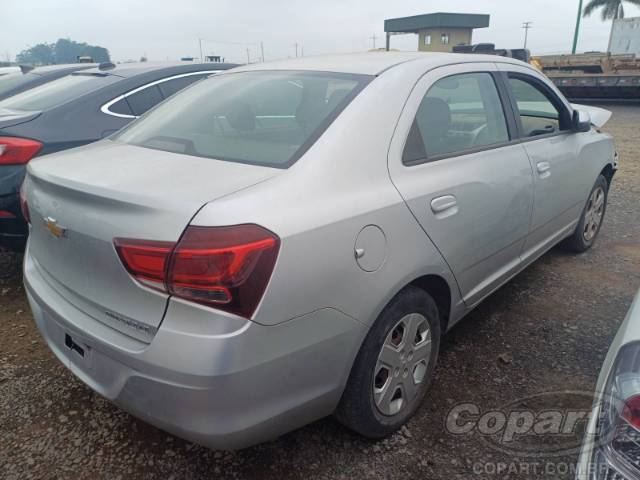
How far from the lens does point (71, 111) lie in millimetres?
3576

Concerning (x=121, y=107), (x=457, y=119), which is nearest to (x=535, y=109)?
(x=457, y=119)

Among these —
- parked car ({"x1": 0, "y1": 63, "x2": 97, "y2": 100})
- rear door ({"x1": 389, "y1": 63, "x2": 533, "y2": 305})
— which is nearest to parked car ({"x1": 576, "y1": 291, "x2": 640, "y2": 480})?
rear door ({"x1": 389, "y1": 63, "x2": 533, "y2": 305})

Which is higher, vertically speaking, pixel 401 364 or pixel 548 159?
pixel 548 159

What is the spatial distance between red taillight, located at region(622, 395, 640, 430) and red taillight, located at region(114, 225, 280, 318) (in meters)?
1.01

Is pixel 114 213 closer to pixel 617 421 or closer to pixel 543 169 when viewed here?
pixel 617 421

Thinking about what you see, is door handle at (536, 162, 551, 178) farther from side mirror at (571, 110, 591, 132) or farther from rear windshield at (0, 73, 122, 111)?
rear windshield at (0, 73, 122, 111)

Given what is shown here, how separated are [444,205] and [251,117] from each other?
0.97 metres

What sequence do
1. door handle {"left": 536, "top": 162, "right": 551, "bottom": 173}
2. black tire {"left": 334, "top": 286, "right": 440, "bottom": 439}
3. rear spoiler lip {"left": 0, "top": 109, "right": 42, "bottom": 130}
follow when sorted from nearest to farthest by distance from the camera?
black tire {"left": 334, "top": 286, "right": 440, "bottom": 439}, door handle {"left": 536, "top": 162, "right": 551, "bottom": 173}, rear spoiler lip {"left": 0, "top": 109, "right": 42, "bottom": 130}

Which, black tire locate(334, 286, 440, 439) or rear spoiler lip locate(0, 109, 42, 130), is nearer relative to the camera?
black tire locate(334, 286, 440, 439)

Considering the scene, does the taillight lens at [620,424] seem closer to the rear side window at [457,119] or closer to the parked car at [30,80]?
the rear side window at [457,119]

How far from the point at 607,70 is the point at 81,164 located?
18.0 metres

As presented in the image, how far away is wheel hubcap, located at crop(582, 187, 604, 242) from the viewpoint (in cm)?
411

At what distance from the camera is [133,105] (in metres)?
3.95

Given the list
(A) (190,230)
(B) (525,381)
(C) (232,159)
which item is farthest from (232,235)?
(B) (525,381)
